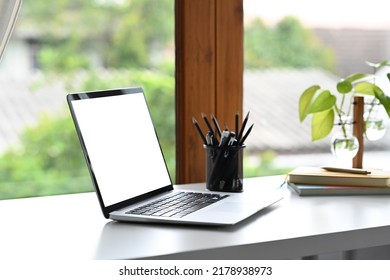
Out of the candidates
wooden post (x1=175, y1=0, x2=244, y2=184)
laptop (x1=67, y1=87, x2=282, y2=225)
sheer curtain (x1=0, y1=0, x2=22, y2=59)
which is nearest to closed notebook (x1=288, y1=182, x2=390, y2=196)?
laptop (x1=67, y1=87, x2=282, y2=225)

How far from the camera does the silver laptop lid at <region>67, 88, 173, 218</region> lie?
1475mm

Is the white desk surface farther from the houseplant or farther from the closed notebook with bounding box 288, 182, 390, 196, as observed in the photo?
the houseplant

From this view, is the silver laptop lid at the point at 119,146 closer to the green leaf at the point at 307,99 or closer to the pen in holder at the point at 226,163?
the pen in holder at the point at 226,163

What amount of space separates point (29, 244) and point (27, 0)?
892 mm

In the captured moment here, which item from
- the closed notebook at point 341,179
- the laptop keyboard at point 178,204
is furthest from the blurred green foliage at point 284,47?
the laptop keyboard at point 178,204

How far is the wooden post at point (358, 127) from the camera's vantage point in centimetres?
198

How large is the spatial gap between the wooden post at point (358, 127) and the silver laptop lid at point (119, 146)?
23.8 inches

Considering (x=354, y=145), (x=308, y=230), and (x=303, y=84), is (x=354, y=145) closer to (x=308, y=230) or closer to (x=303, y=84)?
(x=303, y=84)

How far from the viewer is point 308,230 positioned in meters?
1.38

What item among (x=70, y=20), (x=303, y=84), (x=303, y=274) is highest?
(x=70, y=20)

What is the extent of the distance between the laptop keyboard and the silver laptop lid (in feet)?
0.16

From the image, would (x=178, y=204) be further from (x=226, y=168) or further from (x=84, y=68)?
(x=84, y=68)

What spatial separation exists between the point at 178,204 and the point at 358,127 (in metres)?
0.72

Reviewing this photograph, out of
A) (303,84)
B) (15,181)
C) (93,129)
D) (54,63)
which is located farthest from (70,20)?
(303,84)
